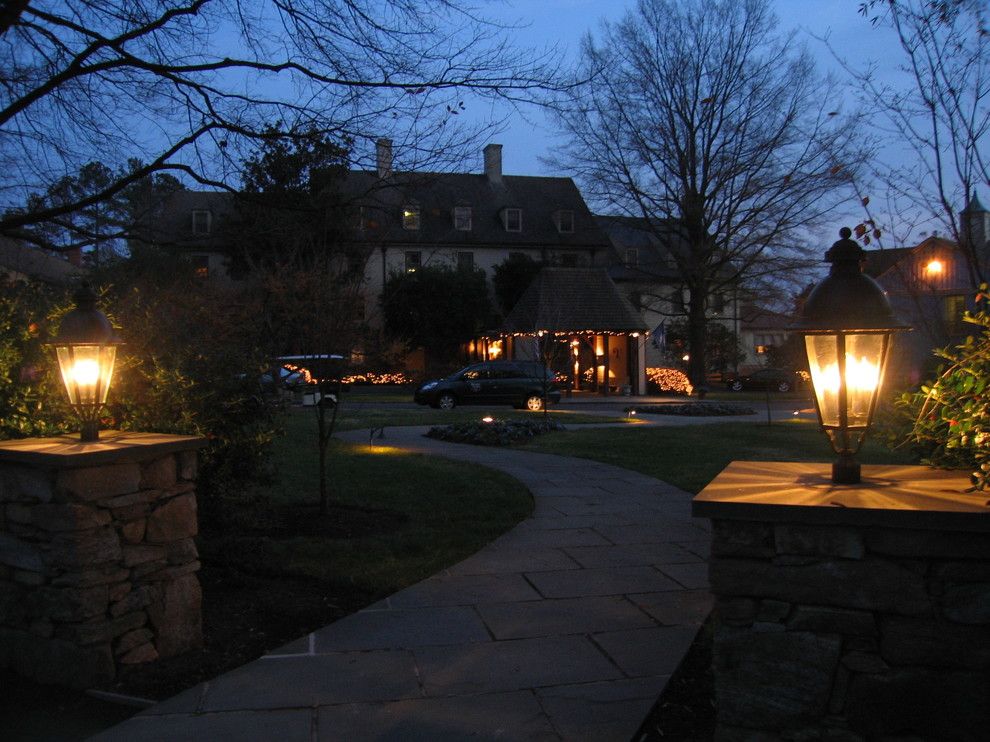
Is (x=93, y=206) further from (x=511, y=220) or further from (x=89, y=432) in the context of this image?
(x=511, y=220)

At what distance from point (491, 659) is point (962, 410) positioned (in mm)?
2566

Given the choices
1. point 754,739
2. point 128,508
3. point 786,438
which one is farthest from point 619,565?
point 786,438

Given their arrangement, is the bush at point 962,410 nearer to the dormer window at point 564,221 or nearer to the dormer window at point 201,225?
the dormer window at point 201,225

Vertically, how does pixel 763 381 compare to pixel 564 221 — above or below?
below

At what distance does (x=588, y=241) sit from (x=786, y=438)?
98.1 ft

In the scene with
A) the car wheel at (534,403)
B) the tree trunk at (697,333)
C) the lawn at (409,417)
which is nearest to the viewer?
the lawn at (409,417)

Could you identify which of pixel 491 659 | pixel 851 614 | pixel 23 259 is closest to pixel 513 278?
pixel 23 259

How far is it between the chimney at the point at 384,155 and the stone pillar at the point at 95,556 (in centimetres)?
334

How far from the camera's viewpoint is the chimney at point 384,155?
7.03 metres

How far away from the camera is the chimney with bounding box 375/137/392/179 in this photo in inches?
277

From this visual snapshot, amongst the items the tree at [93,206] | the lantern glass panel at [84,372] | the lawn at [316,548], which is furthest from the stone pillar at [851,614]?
the tree at [93,206]

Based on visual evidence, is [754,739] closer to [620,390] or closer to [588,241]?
[620,390]

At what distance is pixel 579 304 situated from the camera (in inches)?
1334

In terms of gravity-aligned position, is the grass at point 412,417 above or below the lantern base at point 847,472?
below
